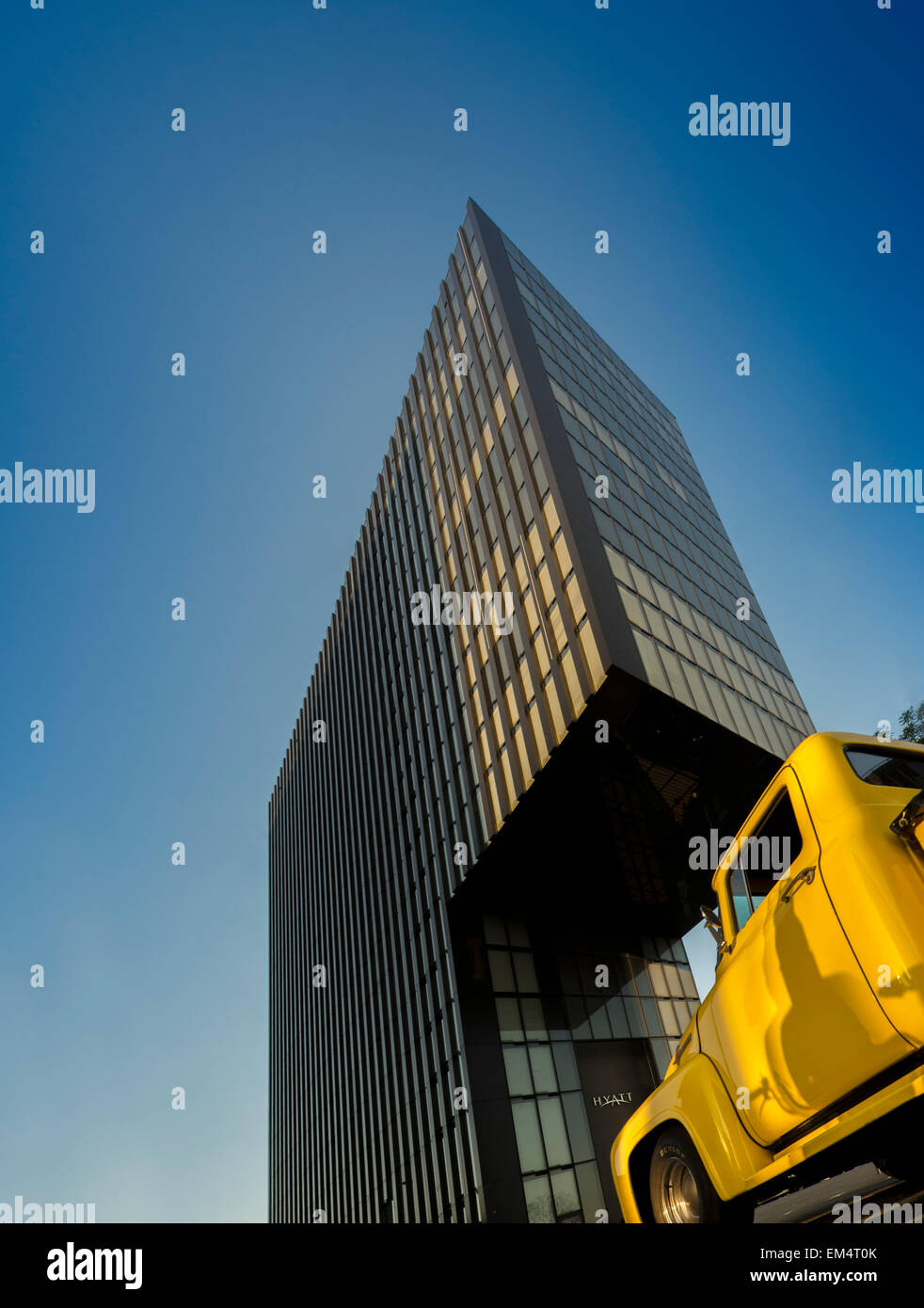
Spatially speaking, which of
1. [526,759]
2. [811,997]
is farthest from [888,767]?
[526,759]

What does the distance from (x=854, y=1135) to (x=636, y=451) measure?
31.7 m

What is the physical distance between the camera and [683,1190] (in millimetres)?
6094

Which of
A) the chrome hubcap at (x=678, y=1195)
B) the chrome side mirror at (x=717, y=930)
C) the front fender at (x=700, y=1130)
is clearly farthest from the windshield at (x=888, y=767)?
the chrome hubcap at (x=678, y=1195)

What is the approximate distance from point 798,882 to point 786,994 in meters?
0.72

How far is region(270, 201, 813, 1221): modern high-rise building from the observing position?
2344cm

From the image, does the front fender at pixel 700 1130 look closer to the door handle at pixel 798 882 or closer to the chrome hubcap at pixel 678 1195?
the chrome hubcap at pixel 678 1195

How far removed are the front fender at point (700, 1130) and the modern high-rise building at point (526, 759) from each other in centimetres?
1425

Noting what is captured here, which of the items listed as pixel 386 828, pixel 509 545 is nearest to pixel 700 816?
pixel 509 545

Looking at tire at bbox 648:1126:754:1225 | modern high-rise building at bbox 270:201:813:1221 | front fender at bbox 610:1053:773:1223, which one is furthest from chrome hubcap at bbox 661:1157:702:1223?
modern high-rise building at bbox 270:201:813:1221

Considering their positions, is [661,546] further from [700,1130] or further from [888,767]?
[700,1130]
